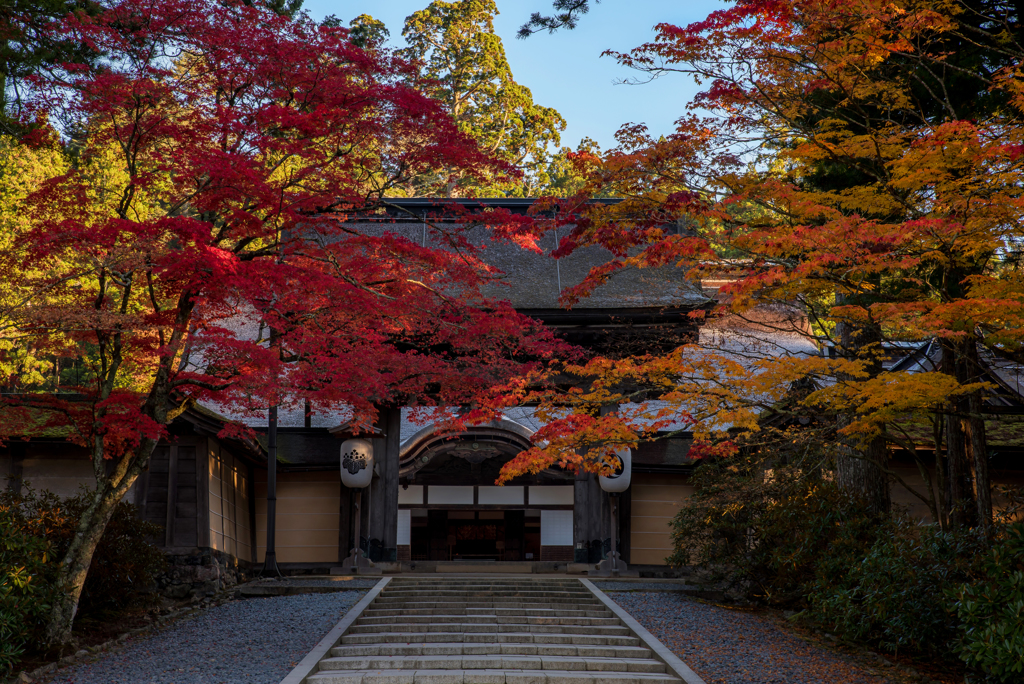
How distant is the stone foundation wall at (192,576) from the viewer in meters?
11.9

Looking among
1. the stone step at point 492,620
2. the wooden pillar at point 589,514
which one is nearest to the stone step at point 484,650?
the stone step at point 492,620

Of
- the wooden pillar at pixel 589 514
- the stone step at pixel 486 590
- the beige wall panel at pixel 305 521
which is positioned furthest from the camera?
the beige wall panel at pixel 305 521

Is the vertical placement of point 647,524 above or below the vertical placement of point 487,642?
above

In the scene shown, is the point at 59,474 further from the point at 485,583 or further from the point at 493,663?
the point at 493,663

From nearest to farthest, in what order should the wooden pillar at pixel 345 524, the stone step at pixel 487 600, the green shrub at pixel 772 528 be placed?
the green shrub at pixel 772 528 < the stone step at pixel 487 600 < the wooden pillar at pixel 345 524

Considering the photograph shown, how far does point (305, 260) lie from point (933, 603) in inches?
265

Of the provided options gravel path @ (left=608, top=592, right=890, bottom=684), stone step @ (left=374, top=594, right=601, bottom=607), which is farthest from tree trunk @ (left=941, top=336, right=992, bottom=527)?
stone step @ (left=374, top=594, right=601, bottom=607)

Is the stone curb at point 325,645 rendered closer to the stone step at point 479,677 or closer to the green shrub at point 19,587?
the stone step at point 479,677

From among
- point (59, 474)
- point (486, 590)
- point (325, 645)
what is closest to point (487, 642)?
point (325, 645)

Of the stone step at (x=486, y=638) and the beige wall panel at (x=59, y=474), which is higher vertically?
the beige wall panel at (x=59, y=474)

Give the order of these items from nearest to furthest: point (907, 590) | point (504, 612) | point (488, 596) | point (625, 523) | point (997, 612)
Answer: point (997, 612) → point (907, 590) → point (504, 612) → point (488, 596) → point (625, 523)

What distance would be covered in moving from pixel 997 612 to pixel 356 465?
10.3 meters

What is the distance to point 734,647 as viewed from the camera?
27.8ft

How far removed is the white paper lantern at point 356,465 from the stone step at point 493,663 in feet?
20.2
